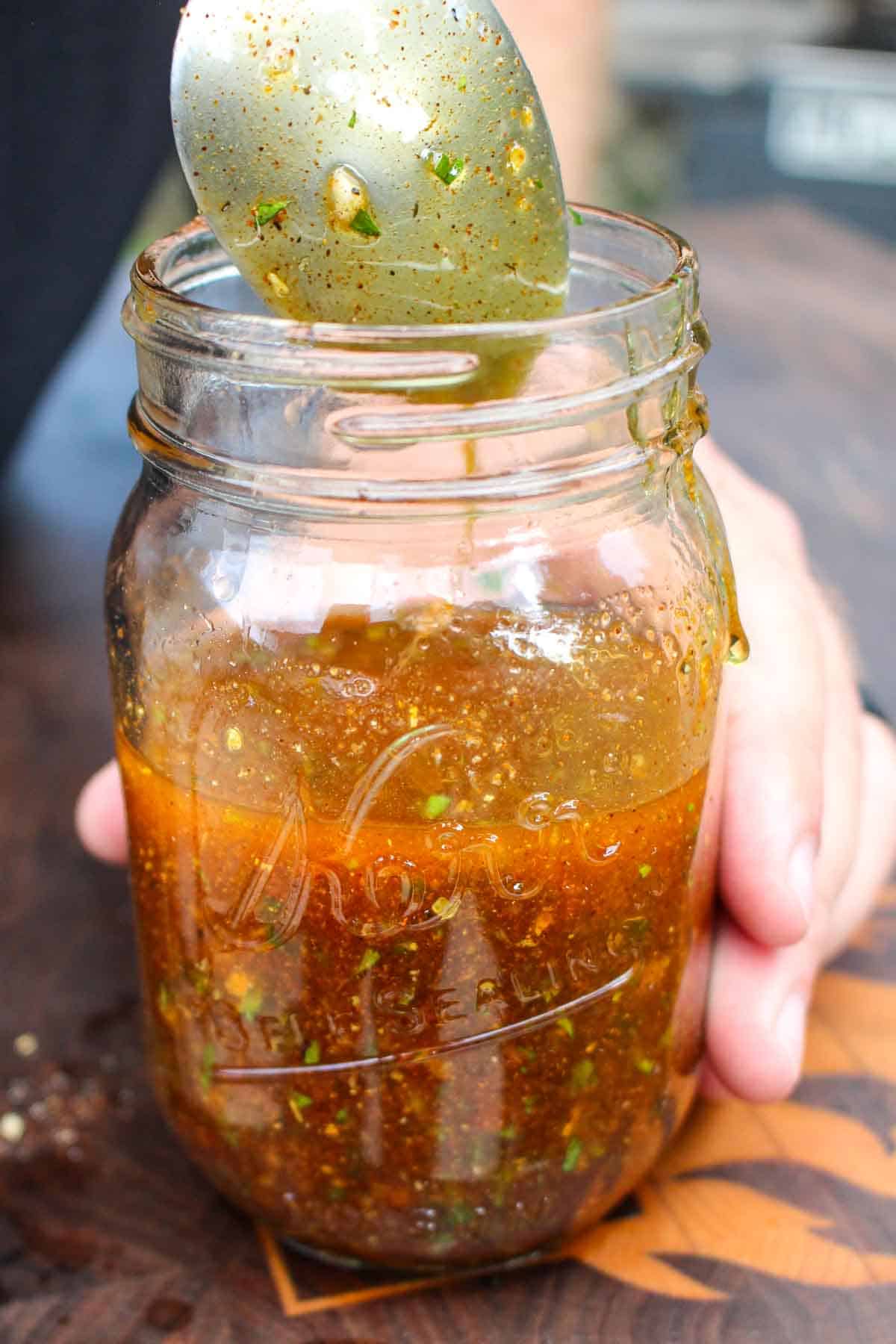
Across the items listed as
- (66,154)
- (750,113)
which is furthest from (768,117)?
(66,154)

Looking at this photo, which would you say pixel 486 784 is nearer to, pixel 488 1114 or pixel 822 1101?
pixel 488 1114

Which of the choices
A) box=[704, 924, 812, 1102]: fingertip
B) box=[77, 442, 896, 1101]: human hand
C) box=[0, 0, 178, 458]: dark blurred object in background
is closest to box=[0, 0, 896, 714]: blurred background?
box=[0, 0, 178, 458]: dark blurred object in background

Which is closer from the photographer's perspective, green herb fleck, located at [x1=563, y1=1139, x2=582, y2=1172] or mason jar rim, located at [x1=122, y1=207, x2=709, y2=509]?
mason jar rim, located at [x1=122, y1=207, x2=709, y2=509]

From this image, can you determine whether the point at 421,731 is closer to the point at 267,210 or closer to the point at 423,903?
the point at 423,903

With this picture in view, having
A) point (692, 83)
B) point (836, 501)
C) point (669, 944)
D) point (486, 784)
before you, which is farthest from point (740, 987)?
point (692, 83)

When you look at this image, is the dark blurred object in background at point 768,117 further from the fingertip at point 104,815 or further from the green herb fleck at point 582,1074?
the green herb fleck at point 582,1074

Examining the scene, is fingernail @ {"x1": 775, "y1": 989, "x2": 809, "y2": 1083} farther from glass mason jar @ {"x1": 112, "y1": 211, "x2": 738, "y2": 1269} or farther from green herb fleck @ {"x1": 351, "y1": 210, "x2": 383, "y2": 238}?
green herb fleck @ {"x1": 351, "y1": 210, "x2": 383, "y2": 238}

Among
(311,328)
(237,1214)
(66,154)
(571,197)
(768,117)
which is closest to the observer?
(311,328)
